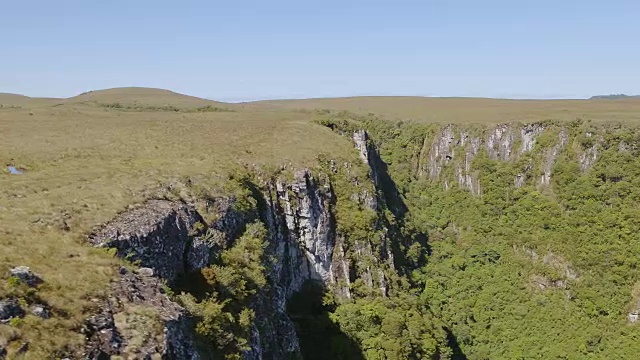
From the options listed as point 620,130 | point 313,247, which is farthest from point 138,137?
point 620,130

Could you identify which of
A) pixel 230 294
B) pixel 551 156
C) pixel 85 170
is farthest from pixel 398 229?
pixel 85 170

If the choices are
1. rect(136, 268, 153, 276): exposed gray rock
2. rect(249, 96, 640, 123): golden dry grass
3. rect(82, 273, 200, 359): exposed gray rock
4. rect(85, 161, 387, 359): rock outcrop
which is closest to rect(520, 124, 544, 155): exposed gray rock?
rect(249, 96, 640, 123): golden dry grass

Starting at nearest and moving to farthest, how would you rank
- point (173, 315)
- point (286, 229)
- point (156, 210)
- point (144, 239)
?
point (173, 315), point (144, 239), point (156, 210), point (286, 229)

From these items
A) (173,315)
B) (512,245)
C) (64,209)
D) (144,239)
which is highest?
(64,209)

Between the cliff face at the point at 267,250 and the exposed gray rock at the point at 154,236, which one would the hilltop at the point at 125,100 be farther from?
the exposed gray rock at the point at 154,236

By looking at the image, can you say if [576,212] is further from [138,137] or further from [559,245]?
[138,137]

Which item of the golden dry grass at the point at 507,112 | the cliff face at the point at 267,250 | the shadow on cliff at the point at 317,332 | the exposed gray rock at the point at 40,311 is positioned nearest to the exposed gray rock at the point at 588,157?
the golden dry grass at the point at 507,112

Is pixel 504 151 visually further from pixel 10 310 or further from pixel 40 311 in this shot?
pixel 10 310

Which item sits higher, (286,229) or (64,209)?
(64,209)
